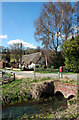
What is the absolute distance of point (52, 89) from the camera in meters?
9.23

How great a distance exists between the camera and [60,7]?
16.2m

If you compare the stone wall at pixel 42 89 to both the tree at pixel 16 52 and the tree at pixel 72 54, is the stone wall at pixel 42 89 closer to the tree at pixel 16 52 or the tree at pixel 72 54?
the tree at pixel 72 54

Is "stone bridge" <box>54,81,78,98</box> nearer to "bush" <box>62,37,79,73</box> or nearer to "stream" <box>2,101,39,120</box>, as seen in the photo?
"stream" <box>2,101,39,120</box>

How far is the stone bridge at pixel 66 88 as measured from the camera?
24.1ft

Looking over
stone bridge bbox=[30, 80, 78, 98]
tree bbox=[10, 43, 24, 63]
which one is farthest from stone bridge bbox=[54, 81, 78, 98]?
tree bbox=[10, 43, 24, 63]

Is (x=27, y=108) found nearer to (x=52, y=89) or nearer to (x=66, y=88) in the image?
(x=52, y=89)

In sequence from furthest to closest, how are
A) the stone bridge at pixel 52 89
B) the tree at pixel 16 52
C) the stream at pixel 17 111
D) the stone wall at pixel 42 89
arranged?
the tree at pixel 16 52
the stone wall at pixel 42 89
the stone bridge at pixel 52 89
the stream at pixel 17 111

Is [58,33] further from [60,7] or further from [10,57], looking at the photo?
[10,57]

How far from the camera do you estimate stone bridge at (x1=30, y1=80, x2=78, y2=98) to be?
766 cm

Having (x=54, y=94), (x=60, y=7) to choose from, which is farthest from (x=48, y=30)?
(x=54, y=94)

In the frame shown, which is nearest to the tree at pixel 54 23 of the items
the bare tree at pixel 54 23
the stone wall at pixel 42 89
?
the bare tree at pixel 54 23

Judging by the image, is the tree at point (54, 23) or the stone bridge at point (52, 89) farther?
the tree at point (54, 23)

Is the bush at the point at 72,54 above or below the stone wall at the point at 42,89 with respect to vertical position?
above

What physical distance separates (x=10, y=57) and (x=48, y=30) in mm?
17709
